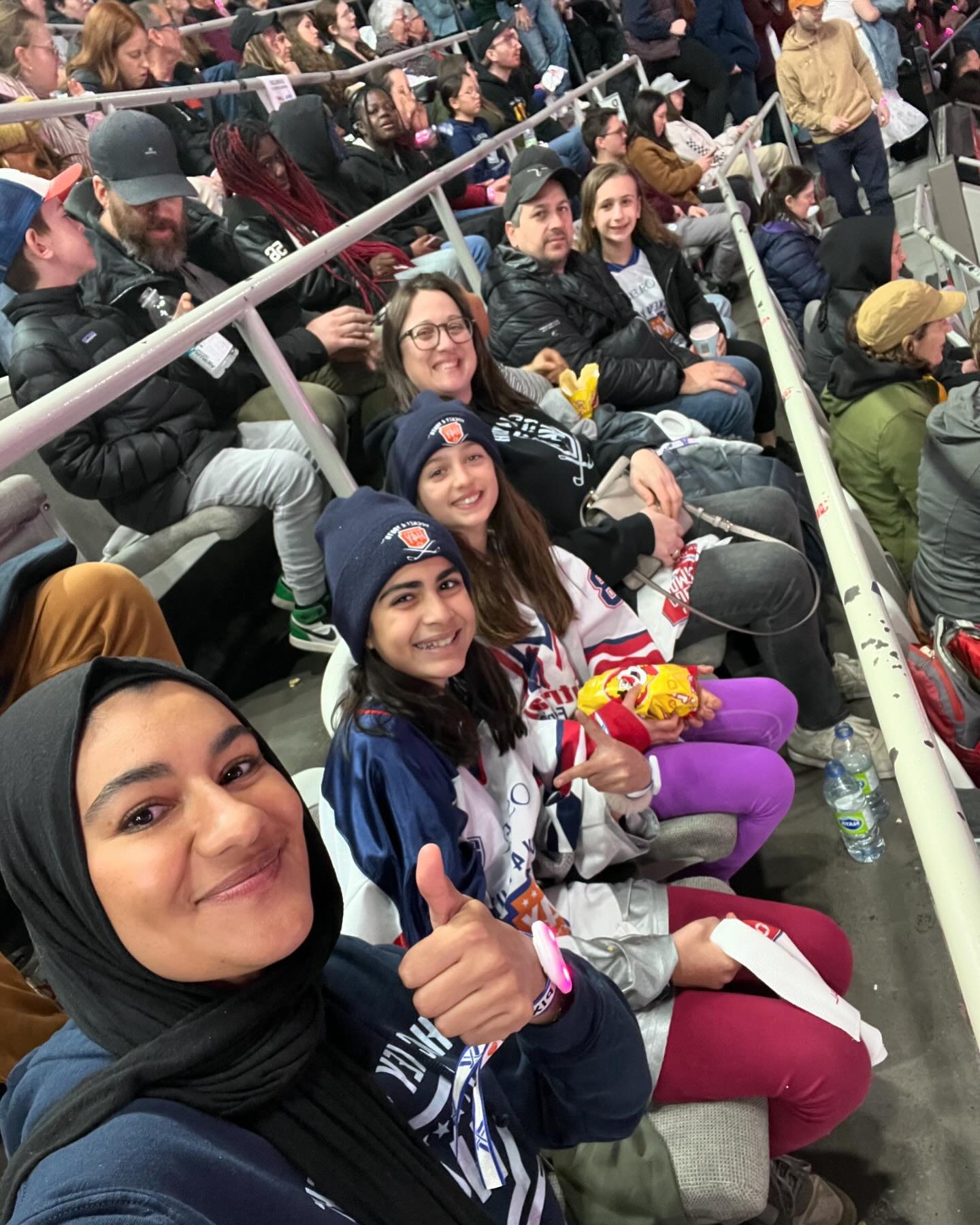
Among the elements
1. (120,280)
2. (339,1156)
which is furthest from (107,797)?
(120,280)

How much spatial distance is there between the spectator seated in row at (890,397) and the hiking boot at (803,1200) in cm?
190

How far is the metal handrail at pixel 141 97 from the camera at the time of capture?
2.79 meters

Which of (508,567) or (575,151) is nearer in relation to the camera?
(508,567)

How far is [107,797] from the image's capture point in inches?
29.5

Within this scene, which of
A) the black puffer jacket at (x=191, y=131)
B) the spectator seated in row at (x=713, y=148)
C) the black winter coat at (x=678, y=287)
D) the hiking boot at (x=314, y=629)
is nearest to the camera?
the hiking boot at (x=314, y=629)

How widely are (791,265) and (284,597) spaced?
10.6 ft

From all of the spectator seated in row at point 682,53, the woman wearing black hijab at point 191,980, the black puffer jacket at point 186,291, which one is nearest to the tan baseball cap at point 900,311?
the black puffer jacket at point 186,291

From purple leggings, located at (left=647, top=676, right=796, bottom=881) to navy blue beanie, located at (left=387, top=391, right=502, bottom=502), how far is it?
0.74 meters

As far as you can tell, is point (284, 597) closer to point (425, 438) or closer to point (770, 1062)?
point (425, 438)

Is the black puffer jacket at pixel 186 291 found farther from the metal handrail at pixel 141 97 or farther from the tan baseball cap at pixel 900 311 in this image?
the tan baseball cap at pixel 900 311

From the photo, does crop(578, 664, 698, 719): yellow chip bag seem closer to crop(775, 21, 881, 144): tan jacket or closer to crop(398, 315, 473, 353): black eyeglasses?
crop(398, 315, 473, 353): black eyeglasses

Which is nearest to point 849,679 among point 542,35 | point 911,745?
point 911,745

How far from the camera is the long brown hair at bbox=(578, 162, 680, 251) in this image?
3.27m

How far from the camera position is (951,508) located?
2.34m
